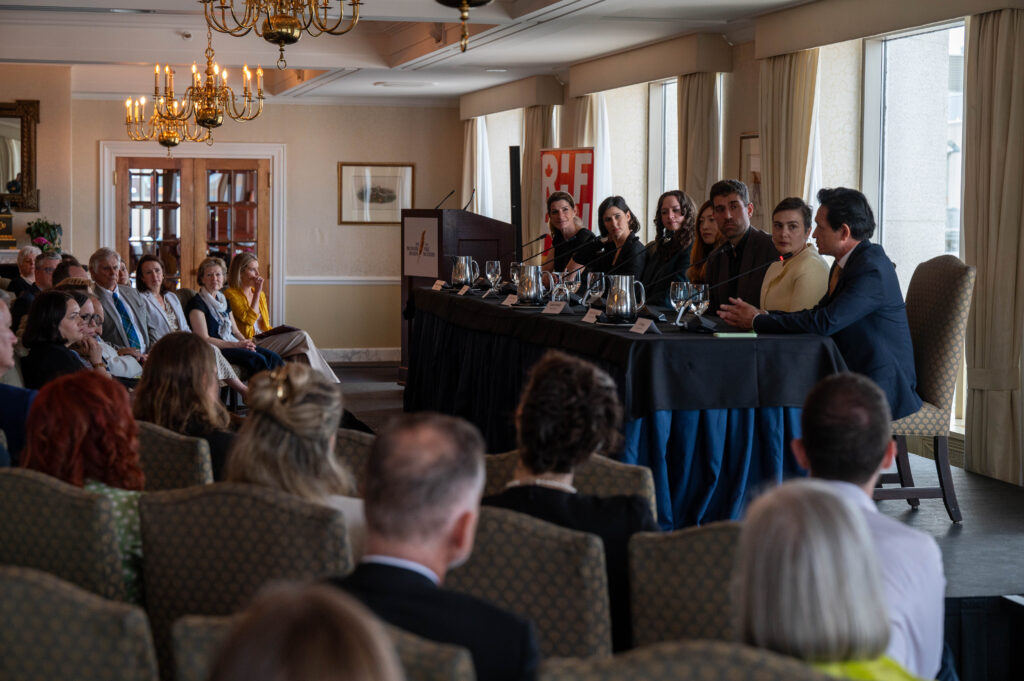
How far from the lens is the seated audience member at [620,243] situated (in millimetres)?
6277

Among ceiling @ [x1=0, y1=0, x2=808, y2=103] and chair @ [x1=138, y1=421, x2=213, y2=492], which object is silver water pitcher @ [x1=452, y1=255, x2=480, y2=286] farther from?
chair @ [x1=138, y1=421, x2=213, y2=492]

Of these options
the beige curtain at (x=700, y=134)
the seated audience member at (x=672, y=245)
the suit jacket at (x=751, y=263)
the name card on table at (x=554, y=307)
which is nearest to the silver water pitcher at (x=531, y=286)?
the name card on table at (x=554, y=307)

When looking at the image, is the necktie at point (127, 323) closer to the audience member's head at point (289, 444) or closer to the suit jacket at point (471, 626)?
the audience member's head at point (289, 444)

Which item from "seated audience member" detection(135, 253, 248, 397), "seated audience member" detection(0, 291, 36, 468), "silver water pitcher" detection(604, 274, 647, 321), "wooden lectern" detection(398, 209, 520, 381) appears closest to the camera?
"seated audience member" detection(0, 291, 36, 468)

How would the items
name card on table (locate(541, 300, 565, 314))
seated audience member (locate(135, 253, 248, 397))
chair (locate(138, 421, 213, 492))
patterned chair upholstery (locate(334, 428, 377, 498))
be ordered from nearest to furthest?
chair (locate(138, 421, 213, 492)) < patterned chair upholstery (locate(334, 428, 377, 498)) < name card on table (locate(541, 300, 565, 314)) < seated audience member (locate(135, 253, 248, 397))

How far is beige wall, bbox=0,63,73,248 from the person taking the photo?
35.3 ft

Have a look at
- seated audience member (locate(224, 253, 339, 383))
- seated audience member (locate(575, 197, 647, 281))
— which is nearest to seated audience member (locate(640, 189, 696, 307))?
seated audience member (locate(575, 197, 647, 281))

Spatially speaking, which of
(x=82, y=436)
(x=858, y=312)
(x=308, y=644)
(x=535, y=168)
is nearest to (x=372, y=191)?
(x=535, y=168)

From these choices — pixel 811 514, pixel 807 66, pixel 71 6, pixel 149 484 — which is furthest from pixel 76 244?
pixel 811 514

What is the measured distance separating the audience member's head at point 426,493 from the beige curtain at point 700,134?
6660 mm

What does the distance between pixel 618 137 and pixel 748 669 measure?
902cm

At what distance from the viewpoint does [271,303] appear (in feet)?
41.0

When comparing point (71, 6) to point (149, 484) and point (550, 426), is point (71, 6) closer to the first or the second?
point (149, 484)

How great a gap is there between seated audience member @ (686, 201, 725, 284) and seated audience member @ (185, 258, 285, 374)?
116 inches
